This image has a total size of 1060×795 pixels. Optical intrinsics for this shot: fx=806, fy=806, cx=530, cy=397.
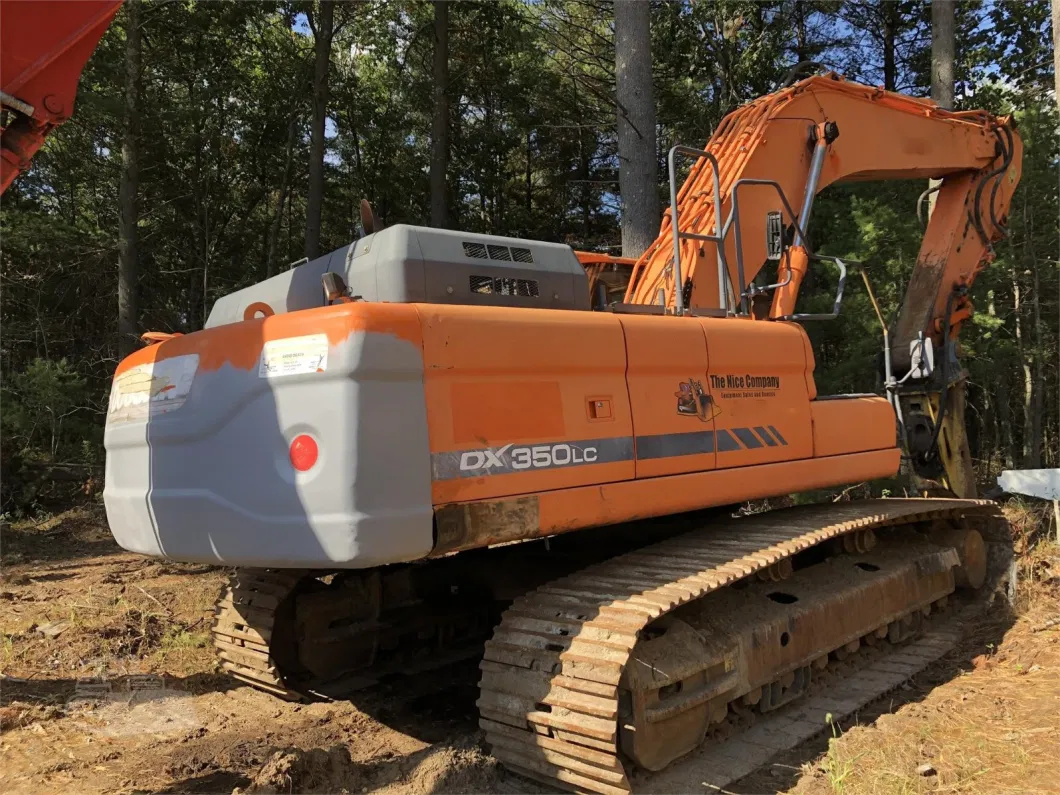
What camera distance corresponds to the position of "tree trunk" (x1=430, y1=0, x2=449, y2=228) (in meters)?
13.6

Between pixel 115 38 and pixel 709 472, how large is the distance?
1419 cm

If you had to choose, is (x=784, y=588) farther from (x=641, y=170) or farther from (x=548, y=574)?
(x=641, y=170)

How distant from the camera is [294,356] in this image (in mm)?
2896

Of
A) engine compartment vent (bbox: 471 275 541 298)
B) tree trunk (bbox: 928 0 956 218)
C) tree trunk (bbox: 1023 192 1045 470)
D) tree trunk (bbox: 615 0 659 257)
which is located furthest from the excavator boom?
tree trunk (bbox: 1023 192 1045 470)

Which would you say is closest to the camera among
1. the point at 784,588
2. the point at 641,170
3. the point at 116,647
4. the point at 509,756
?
the point at 509,756

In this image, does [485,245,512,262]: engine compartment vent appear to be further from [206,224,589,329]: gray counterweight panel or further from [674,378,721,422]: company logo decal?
[674,378,721,422]: company logo decal

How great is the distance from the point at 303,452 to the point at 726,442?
2063mm

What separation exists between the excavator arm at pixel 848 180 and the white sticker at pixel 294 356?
1.93 m

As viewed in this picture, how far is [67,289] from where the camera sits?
14547 millimetres

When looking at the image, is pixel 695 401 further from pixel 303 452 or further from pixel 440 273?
pixel 303 452

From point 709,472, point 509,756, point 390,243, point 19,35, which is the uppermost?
point 19,35

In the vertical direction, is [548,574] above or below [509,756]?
above

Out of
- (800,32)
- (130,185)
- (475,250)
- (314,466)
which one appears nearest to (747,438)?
(475,250)

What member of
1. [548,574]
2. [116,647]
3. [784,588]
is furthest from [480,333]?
[116,647]
